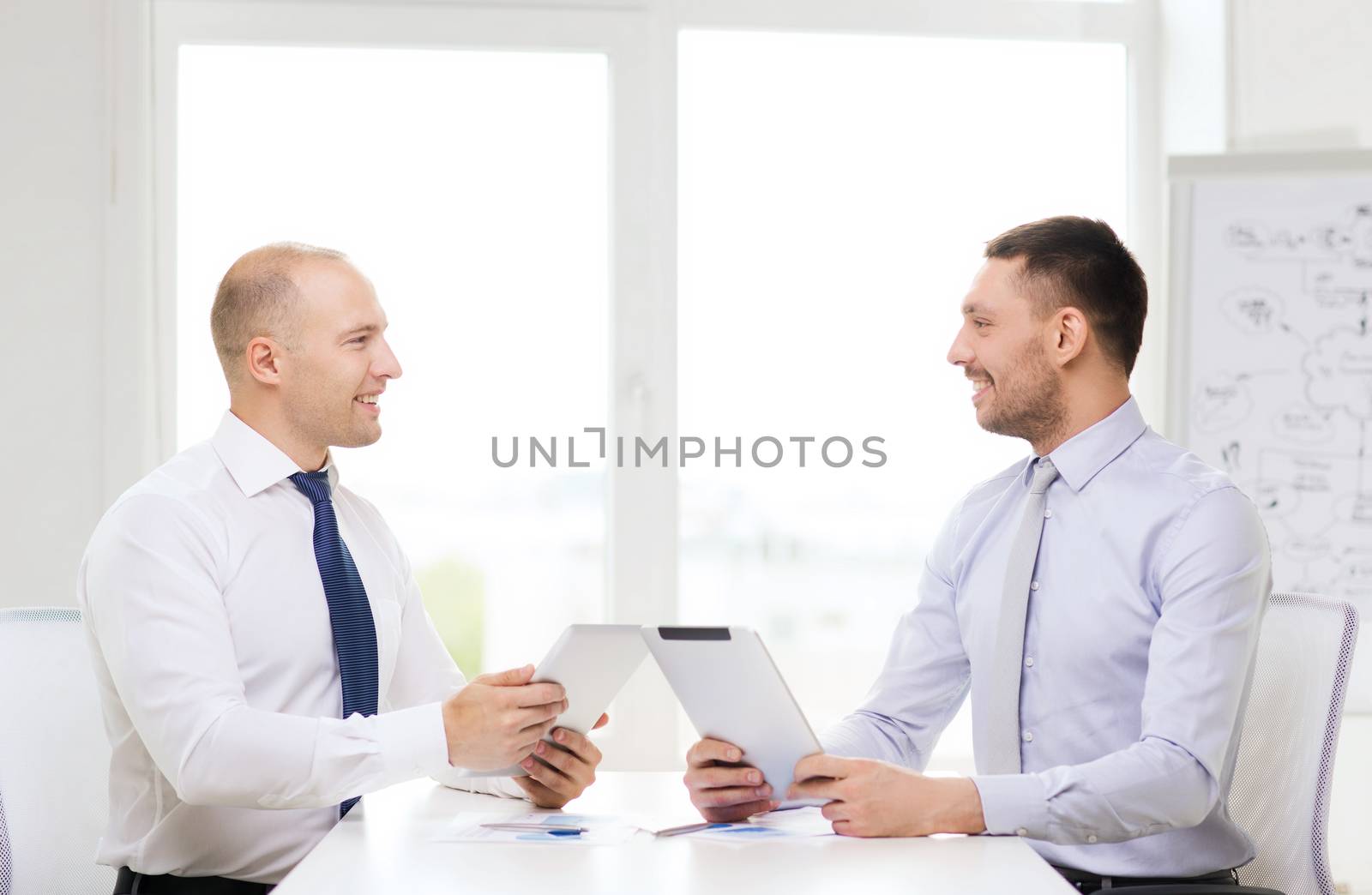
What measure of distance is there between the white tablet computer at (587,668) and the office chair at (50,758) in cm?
65

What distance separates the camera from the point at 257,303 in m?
2.00

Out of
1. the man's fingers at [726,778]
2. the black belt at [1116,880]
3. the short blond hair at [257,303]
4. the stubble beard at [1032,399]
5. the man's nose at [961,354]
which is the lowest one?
the black belt at [1116,880]

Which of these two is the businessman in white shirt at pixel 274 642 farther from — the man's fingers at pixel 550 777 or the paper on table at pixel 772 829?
the paper on table at pixel 772 829

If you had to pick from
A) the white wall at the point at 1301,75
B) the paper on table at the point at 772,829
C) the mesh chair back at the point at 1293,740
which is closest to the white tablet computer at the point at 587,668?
the paper on table at the point at 772,829

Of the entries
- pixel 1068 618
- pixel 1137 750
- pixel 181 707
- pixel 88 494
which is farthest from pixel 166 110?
pixel 1137 750

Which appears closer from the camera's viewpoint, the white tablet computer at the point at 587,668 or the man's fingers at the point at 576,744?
the white tablet computer at the point at 587,668

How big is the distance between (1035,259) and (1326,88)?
1914 mm

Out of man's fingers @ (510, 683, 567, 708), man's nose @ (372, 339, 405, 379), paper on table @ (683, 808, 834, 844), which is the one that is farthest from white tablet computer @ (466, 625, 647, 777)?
man's nose @ (372, 339, 405, 379)

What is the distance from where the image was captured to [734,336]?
3.50 meters

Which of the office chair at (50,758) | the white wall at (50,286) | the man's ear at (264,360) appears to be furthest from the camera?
the white wall at (50,286)

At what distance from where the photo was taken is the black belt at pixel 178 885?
176cm

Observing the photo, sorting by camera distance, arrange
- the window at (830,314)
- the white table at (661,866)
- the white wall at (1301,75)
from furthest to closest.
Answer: the window at (830,314) → the white wall at (1301,75) → the white table at (661,866)

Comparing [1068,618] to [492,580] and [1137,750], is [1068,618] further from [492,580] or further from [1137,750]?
[492,580]

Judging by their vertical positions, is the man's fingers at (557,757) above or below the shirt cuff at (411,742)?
below
